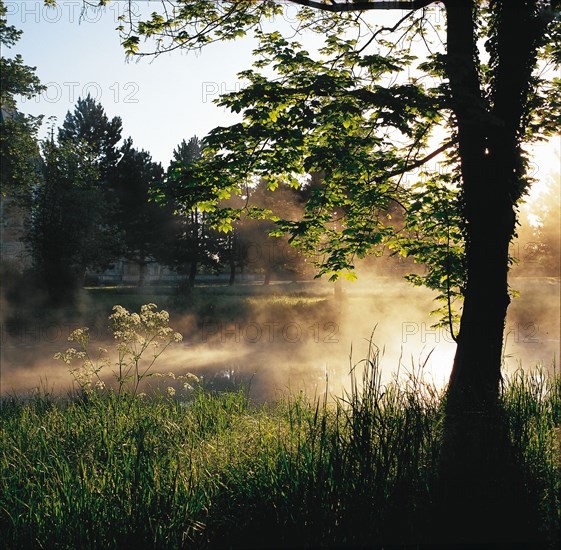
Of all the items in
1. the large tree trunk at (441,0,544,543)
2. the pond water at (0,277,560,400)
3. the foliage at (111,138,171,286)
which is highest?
the foliage at (111,138,171,286)

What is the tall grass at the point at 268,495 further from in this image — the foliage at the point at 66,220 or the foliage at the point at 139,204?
the foliage at the point at 139,204

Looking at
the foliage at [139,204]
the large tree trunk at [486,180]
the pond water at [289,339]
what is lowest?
the pond water at [289,339]

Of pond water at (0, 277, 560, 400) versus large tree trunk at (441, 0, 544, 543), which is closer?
large tree trunk at (441, 0, 544, 543)

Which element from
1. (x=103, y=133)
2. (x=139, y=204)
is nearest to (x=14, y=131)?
(x=139, y=204)

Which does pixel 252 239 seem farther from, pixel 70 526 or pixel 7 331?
pixel 70 526

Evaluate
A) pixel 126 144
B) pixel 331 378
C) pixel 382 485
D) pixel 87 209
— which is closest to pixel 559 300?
pixel 331 378

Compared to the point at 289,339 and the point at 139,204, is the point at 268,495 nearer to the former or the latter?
the point at 289,339

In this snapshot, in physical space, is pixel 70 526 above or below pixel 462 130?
below

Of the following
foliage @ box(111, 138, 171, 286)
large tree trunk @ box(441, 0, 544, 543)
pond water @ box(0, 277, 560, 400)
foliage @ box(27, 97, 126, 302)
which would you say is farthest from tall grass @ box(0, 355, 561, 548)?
foliage @ box(111, 138, 171, 286)

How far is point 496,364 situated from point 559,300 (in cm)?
2542

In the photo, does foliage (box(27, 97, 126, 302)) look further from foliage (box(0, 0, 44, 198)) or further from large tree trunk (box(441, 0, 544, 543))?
large tree trunk (box(441, 0, 544, 543))

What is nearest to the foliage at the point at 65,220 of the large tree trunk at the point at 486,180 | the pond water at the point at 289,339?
the pond water at the point at 289,339

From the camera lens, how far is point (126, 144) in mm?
47531

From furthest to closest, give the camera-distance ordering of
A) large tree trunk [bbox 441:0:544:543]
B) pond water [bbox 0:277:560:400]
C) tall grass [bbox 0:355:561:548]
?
pond water [bbox 0:277:560:400], large tree trunk [bbox 441:0:544:543], tall grass [bbox 0:355:561:548]
